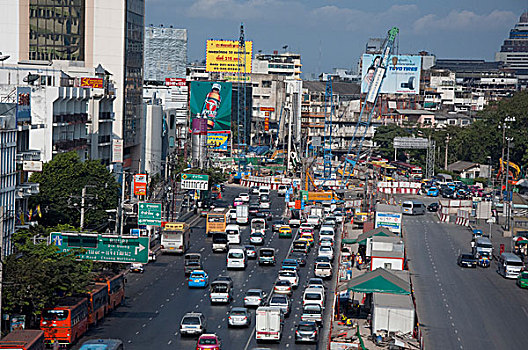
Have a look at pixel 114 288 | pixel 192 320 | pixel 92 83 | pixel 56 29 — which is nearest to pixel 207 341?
pixel 192 320

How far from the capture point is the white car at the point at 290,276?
5403 cm

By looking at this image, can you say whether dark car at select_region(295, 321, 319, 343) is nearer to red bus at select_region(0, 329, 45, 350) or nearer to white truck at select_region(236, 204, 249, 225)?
red bus at select_region(0, 329, 45, 350)

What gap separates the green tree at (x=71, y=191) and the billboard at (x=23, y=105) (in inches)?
197

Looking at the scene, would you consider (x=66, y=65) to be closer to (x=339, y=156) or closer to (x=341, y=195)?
(x=341, y=195)

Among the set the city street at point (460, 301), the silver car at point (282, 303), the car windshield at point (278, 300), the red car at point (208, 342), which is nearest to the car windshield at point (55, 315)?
the red car at point (208, 342)

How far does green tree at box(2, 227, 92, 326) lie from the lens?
39094 millimetres

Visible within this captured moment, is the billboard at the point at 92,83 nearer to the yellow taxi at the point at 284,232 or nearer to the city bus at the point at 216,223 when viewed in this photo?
the city bus at the point at 216,223

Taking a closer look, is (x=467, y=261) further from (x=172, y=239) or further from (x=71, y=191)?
(x=71, y=191)

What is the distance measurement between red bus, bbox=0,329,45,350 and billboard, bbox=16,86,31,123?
26802 mm

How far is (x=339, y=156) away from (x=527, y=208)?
88.5 m

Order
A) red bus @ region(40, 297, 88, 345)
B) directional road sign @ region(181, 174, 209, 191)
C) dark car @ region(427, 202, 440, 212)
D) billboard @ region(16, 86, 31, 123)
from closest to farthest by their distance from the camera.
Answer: red bus @ region(40, 297, 88, 345), billboard @ region(16, 86, 31, 123), directional road sign @ region(181, 174, 209, 191), dark car @ region(427, 202, 440, 212)

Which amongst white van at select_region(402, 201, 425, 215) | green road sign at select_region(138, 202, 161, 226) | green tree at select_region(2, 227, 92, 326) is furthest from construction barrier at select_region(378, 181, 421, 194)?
green tree at select_region(2, 227, 92, 326)

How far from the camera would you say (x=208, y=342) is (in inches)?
1478

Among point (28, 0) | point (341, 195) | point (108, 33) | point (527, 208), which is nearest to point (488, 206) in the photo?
point (527, 208)
